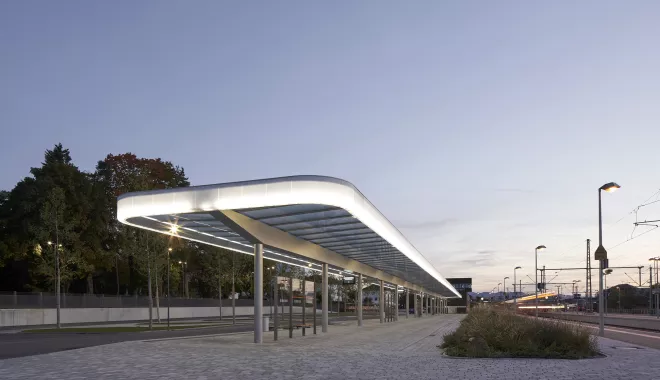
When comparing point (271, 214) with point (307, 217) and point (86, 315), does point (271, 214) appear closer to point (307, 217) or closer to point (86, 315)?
point (307, 217)

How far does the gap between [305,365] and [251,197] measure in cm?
643

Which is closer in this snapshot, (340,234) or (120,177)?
(340,234)

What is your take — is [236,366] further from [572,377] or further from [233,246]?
[233,246]

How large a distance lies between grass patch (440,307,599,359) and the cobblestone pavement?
76 cm

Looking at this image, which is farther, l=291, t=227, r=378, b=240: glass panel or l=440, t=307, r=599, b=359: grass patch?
l=291, t=227, r=378, b=240: glass panel

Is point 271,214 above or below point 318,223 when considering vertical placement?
above

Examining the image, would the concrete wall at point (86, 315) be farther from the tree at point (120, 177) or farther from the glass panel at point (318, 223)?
the glass panel at point (318, 223)

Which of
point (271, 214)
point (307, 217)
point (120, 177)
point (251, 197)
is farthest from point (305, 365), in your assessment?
point (120, 177)

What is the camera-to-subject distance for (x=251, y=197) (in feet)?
66.7

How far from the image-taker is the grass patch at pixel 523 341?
17844 millimetres

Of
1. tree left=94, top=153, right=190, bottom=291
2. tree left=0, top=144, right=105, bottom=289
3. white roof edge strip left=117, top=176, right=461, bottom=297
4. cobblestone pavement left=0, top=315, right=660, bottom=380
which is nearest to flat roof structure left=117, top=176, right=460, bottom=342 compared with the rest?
white roof edge strip left=117, top=176, right=461, bottom=297

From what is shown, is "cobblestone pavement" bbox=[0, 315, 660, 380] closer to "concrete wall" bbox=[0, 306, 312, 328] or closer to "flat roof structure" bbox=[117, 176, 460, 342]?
"flat roof structure" bbox=[117, 176, 460, 342]

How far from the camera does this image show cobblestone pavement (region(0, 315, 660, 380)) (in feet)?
45.0

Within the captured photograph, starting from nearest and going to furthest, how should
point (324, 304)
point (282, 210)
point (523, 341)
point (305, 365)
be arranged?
point (305, 365) < point (523, 341) < point (282, 210) < point (324, 304)
